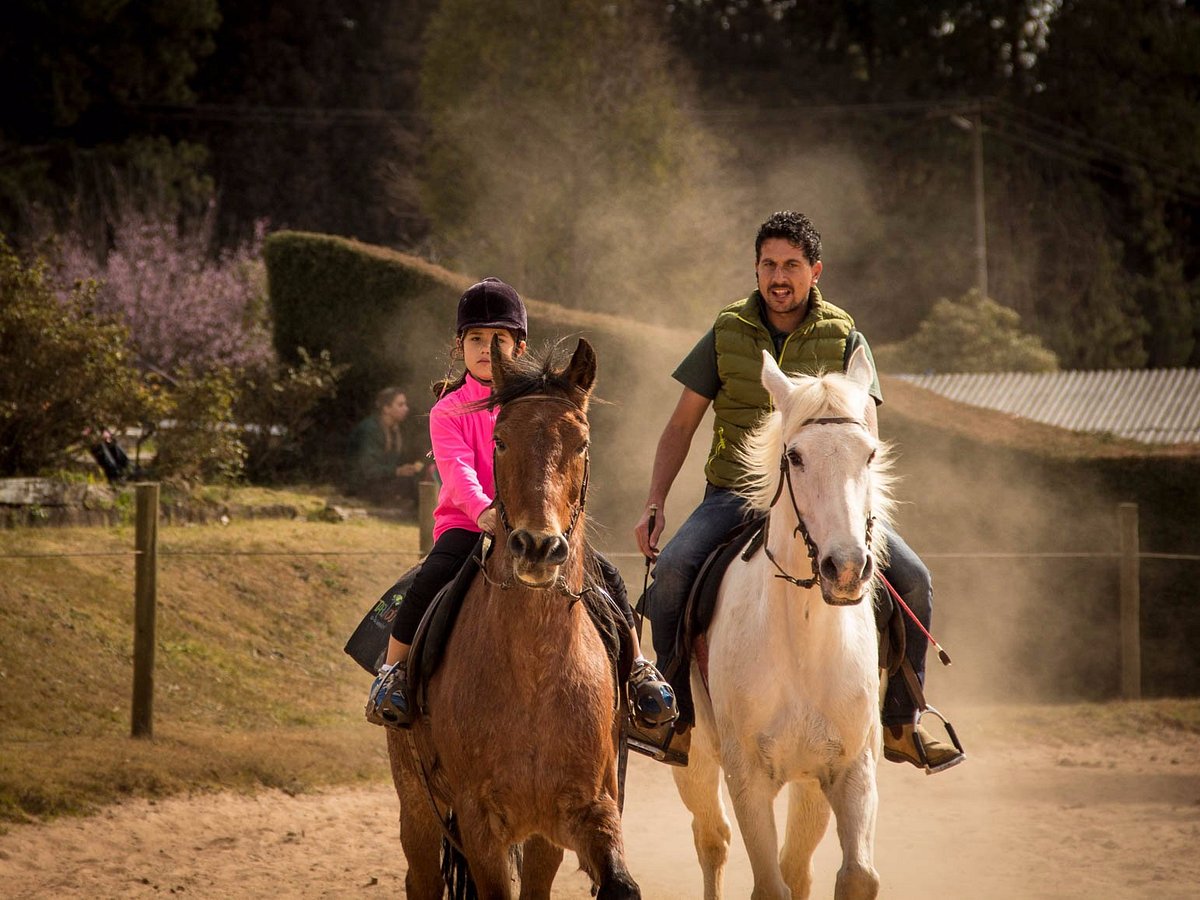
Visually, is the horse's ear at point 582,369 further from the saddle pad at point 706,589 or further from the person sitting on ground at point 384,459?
the person sitting on ground at point 384,459

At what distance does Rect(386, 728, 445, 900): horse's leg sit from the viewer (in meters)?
5.38

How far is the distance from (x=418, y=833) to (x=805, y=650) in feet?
5.21

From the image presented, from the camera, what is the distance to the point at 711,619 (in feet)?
19.9

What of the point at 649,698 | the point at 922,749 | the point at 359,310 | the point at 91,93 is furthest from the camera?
the point at 91,93

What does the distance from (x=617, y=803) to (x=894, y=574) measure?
1849mm

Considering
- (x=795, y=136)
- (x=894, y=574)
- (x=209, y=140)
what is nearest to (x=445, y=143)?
(x=209, y=140)

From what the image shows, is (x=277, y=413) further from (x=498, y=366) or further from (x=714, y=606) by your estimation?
(x=498, y=366)

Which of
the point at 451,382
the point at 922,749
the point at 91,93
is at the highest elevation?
the point at 91,93

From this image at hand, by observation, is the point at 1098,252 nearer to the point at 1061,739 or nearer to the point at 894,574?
the point at 1061,739

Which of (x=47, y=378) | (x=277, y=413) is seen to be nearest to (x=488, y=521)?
(x=47, y=378)

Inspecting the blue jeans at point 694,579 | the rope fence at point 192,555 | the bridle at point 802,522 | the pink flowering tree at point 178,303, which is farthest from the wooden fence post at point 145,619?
the pink flowering tree at point 178,303

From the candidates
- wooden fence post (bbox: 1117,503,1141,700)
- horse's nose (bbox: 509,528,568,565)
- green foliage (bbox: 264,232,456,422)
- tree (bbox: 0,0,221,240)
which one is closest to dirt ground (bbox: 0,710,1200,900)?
wooden fence post (bbox: 1117,503,1141,700)

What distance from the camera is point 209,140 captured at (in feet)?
145

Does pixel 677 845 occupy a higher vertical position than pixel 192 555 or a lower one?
lower
